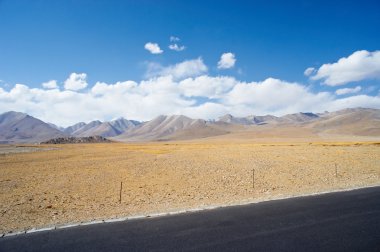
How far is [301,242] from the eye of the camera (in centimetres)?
877

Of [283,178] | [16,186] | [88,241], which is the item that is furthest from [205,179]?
A: [88,241]

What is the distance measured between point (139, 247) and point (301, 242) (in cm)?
460

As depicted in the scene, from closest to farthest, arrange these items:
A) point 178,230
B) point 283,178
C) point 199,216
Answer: point 178,230
point 199,216
point 283,178

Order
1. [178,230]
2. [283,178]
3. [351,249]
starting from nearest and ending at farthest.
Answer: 1. [351,249]
2. [178,230]
3. [283,178]

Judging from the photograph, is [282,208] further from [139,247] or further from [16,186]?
[16,186]

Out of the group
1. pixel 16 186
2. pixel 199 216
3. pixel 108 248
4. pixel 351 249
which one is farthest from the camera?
pixel 16 186

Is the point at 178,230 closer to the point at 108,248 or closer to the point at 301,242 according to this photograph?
the point at 108,248

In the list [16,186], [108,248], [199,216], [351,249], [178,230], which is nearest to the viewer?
[351,249]

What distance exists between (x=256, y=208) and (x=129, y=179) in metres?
15.7

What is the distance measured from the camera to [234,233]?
961 centimetres

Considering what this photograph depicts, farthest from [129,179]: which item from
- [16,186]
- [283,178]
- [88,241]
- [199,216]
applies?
[88,241]

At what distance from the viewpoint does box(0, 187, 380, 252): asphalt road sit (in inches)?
340

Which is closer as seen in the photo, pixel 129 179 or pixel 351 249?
pixel 351 249

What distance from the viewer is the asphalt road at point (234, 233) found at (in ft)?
28.3
